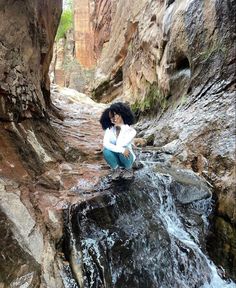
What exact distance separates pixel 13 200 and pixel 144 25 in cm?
985

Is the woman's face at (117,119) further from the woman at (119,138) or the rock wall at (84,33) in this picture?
the rock wall at (84,33)

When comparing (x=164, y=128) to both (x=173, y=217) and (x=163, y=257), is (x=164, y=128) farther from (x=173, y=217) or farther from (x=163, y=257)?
(x=163, y=257)

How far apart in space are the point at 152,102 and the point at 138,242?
20.7 feet

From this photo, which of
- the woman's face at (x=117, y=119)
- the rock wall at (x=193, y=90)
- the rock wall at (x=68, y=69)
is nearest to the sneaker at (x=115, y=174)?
the woman's face at (x=117, y=119)

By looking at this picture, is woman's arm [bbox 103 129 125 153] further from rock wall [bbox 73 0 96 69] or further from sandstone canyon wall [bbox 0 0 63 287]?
rock wall [bbox 73 0 96 69]

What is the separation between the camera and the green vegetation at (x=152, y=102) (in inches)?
361

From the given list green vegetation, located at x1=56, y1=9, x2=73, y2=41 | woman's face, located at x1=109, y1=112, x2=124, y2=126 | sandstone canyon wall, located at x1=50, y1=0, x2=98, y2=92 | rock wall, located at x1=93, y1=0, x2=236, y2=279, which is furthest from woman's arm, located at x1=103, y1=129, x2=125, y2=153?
Result: green vegetation, located at x1=56, y1=9, x2=73, y2=41

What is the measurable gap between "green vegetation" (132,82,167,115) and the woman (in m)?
3.91

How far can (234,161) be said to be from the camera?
4840 millimetres

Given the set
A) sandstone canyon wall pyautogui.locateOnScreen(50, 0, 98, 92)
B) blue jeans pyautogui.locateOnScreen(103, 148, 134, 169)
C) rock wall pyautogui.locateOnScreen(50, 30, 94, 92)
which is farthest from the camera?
sandstone canyon wall pyautogui.locateOnScreen(50, 0, 98, 92)

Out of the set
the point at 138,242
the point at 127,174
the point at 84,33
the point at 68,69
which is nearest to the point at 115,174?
the point at 127,174

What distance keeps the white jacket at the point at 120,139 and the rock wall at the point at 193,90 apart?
1.51m

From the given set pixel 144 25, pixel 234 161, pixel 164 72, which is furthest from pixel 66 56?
pixel 234 161

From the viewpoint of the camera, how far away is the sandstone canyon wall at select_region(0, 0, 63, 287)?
3.64 meters
